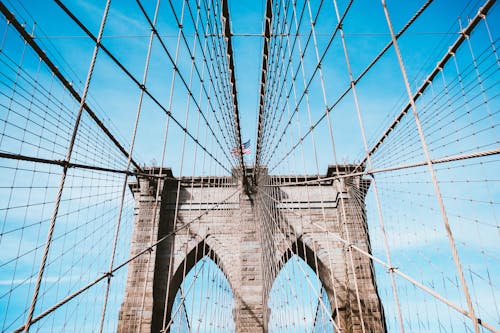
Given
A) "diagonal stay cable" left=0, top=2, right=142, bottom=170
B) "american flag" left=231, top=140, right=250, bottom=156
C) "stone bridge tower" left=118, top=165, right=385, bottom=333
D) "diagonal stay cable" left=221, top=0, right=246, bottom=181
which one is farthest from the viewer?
"american flag" left=231, top=140, right=250, bottom=156

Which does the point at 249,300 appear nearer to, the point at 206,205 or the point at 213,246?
the point at 213,246

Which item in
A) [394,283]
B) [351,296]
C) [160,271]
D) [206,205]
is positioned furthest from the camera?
[206,205]

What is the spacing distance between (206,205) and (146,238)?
7.34 ft

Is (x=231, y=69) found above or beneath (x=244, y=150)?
above

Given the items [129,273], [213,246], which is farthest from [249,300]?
[129,273]

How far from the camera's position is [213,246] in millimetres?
10406

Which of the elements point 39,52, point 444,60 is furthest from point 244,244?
point 39,52

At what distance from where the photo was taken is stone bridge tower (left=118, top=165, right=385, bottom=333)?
8961mm

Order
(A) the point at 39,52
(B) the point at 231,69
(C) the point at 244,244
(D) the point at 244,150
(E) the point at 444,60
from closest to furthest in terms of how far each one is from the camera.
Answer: (A) the point at 39,52, (E) the point at 444,60, (B) the point at 231,69, (C) the point at 244,244, (D) the point at 244,150

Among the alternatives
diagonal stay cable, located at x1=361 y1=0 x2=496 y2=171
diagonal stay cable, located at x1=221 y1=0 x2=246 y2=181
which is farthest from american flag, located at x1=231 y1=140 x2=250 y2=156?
diagonal stay cable, located at x1=361 y1=0 x2=496 y2=171

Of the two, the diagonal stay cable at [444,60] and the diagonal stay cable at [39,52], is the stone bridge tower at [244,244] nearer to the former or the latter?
the diagonal stay cable at [444,60]

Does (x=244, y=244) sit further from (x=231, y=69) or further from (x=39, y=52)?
(x=39, y=52)

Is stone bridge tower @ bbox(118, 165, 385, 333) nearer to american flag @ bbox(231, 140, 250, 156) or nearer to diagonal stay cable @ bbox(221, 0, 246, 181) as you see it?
american flag @ bbox(231, 140, 250, 156)

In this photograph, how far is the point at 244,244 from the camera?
397 inches
